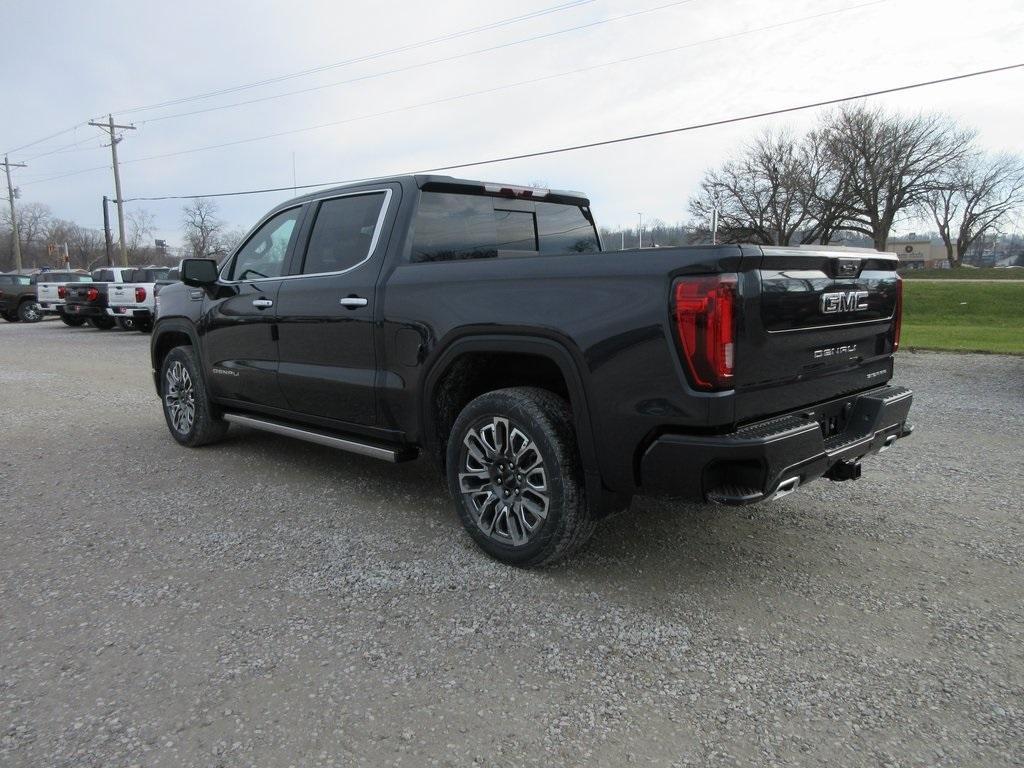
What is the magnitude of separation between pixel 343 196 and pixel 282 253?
2.24 ft

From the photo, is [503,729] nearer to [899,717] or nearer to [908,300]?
[899,717]

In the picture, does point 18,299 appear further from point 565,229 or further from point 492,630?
point 492,630

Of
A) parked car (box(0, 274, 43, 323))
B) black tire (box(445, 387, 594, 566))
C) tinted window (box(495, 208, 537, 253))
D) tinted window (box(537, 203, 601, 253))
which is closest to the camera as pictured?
black tire (box(445, 387, 594, 566))

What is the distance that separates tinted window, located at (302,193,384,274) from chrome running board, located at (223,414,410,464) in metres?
1.03

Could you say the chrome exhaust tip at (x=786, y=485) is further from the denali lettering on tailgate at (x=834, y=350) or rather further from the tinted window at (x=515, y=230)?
the tinted window at (x=515, y=230)

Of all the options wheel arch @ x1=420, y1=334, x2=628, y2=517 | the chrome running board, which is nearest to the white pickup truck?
the chrome running board

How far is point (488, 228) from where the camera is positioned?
4.54 m

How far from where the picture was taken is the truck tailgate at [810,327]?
2941 millimetres

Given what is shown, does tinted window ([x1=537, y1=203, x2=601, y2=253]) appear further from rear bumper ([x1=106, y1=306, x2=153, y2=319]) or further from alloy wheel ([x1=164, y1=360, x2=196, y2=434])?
rear bumper ([x1=106, y1=306, x2=153, y2=319])

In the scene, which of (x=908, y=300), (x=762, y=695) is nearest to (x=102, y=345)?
(x=762, y=695)

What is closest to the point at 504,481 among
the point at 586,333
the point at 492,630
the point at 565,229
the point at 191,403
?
the point at 492,630

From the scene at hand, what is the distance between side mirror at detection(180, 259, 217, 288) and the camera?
5.21 metres

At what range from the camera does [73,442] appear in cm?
652

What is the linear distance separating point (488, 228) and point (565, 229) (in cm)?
76
